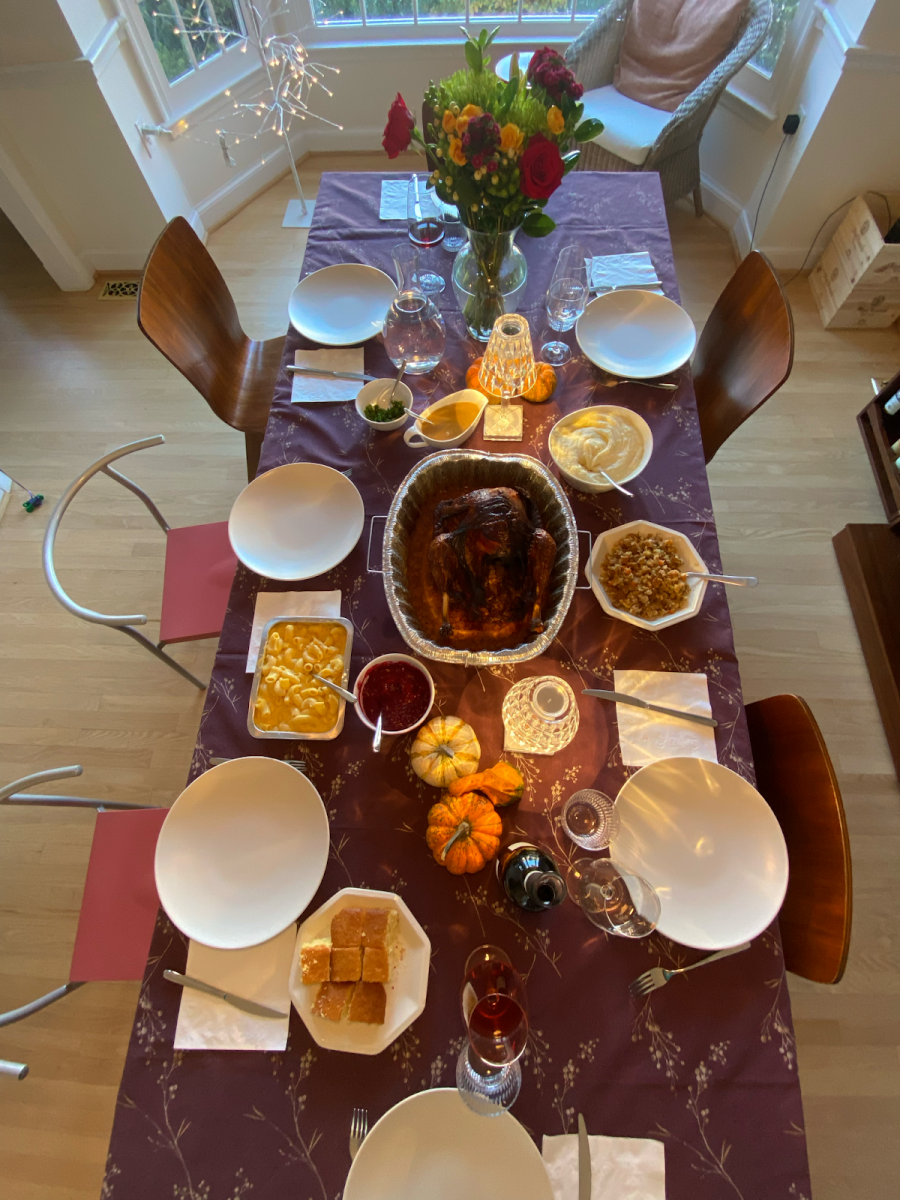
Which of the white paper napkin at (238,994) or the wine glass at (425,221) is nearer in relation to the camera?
the white paper napkin at (238,994)

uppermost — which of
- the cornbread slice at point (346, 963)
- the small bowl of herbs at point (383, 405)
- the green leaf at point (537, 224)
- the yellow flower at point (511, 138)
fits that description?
the yellow flower at point (511, 138)

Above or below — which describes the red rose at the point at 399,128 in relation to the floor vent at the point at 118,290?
above

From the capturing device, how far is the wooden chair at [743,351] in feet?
5.04

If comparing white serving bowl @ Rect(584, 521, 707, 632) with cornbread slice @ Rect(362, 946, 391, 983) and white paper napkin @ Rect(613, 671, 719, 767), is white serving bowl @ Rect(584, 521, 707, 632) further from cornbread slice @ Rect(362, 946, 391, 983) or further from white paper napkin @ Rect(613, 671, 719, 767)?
cornbread slice @ Rect(362, 946, 391, 983)

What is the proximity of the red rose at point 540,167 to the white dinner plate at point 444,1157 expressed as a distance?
4.71 feet

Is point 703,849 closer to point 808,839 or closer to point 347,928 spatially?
point 808,839

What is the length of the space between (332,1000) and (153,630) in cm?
153

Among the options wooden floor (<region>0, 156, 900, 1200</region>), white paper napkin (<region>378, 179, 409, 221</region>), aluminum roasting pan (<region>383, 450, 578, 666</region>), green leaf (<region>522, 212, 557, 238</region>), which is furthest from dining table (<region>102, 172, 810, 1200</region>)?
white paper napkin (<region>378, 179, 409, 221</region>)

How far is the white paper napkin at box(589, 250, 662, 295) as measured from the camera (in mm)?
1679

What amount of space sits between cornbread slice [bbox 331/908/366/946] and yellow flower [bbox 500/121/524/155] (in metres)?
1.30

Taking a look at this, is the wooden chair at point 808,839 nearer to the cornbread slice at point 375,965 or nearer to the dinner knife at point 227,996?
the cornbread slice at point 375,965

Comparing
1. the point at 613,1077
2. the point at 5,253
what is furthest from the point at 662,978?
the point at 5,253

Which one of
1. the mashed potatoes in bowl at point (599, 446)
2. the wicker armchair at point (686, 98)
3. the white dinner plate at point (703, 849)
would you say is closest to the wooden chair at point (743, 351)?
the mashed potatoes in bowl at point (599, 446)

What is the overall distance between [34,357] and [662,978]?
3182 mm
